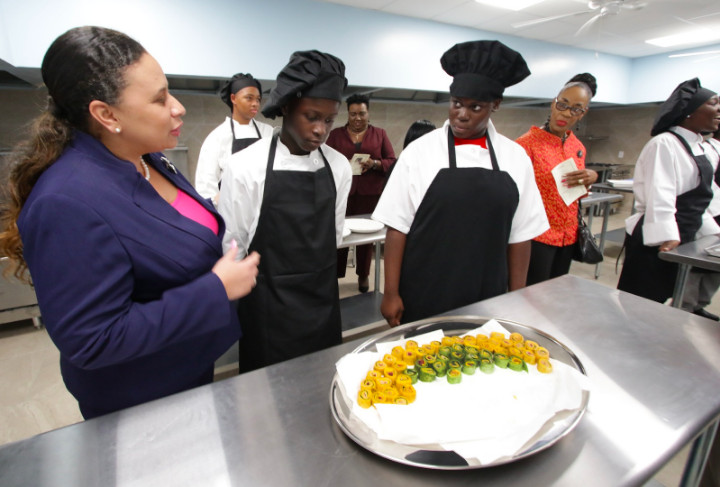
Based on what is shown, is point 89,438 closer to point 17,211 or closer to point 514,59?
point 17,211

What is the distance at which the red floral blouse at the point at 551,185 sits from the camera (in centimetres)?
195

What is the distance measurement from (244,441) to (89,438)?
0.84ft

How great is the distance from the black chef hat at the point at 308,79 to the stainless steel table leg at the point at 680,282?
6.75 ft

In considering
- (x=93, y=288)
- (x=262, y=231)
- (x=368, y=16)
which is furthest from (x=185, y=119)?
(x=93, y=288)

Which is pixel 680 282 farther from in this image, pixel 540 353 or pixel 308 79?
pixel 308 79

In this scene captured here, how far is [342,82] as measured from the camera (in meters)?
1.26

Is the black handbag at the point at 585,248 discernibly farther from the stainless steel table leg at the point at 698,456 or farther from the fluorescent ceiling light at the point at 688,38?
the fluorescent ceiling light at the point at 688,38

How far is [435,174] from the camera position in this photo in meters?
1.26

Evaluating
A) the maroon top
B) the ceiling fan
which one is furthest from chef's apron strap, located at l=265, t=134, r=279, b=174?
the ceiling fan

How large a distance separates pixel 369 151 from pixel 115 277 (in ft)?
8.90

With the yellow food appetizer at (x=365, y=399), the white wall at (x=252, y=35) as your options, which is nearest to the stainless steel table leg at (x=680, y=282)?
the yellow food appetizer at (x=365, y=399)

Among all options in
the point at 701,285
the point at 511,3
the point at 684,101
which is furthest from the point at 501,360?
the point at 511,3

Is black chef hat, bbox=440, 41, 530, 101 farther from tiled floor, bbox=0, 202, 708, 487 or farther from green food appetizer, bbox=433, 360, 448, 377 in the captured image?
tiled floor, bbox=0, 202, 708, 487

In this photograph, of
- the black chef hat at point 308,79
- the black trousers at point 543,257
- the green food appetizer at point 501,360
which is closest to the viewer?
the green food appetizer at point 501,360
